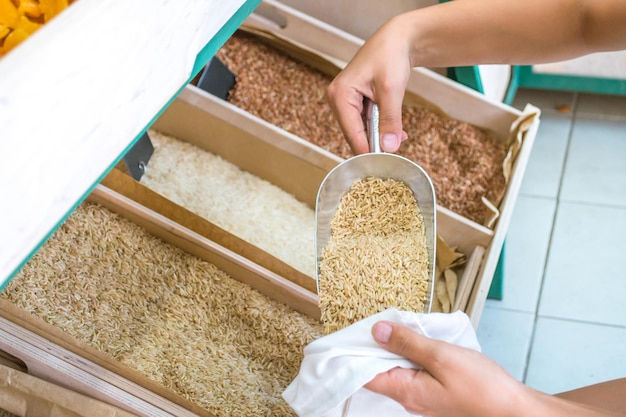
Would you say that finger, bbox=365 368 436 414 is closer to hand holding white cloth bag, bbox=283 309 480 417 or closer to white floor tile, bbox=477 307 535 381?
hand holding white cloth bag, bbox=283 309 480 417

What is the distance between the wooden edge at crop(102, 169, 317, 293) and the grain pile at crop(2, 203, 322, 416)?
3.2 inches

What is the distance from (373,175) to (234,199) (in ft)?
2.11

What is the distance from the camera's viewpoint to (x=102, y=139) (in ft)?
2.33

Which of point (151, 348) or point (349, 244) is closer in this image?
point (349, 244)

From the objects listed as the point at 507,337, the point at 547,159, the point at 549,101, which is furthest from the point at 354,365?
the point at 549,101

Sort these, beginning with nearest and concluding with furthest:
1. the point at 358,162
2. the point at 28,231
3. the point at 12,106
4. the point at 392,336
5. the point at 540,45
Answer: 1. the point at 12,106
2. the point at 28,231
3. the point at 392,336
4. the point at 358,162
5. the point at 540,45

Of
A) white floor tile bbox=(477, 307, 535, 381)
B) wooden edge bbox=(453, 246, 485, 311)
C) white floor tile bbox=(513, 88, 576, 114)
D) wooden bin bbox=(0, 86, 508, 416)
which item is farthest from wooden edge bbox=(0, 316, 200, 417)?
white floor tile bbox=(513, 88, 576, 114)

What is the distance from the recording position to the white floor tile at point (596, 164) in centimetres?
255

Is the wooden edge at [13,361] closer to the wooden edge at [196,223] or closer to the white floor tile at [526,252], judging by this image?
the wooden edge at [196,223]

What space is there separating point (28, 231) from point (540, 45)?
1.10 m

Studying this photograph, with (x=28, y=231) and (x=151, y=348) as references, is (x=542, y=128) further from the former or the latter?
(x=28, y=231)

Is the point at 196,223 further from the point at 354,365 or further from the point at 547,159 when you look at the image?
the point at 547,159

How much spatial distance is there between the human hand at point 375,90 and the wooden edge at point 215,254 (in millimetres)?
386

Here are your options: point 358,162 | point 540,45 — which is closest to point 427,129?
point 540,45
